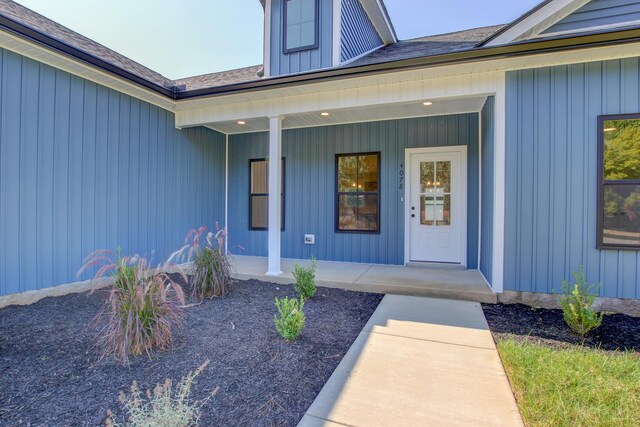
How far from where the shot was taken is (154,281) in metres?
2.75

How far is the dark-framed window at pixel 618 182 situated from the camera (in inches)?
144

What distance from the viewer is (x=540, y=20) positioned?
13.1 ft

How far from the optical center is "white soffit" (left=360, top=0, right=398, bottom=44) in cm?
701

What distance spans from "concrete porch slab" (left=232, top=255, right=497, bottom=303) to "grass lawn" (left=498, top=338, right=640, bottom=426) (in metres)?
1.40

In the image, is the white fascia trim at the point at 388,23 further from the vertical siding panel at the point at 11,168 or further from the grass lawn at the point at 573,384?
the grass lawn at the point at 573,384

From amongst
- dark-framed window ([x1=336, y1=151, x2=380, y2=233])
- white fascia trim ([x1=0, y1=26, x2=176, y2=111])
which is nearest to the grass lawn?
dark-framed window ([x1=336, y1=151, x2=380, y2=233])

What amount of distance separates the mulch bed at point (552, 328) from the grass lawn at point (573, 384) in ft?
0.71

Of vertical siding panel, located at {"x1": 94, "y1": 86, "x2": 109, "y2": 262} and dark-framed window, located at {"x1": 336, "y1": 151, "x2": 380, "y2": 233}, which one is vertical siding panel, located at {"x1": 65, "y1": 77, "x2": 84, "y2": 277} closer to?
vertical siding panel, located at {"x1": 94, "y1": 86, "x2": 109, "y2": 262}

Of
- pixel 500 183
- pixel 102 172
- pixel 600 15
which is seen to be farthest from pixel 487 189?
pixel 102 172

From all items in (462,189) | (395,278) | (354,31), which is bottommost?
(395,278)

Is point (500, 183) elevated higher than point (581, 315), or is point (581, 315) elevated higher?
point (500, 183)

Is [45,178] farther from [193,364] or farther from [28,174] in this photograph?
[193,364]

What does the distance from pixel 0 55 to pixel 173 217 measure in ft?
10.1

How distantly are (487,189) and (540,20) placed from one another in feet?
7.13
